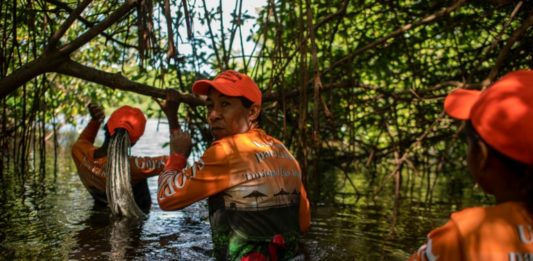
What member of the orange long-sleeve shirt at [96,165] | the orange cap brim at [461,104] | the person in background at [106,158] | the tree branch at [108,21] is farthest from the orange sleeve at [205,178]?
the orange long-sleeve shirt at [96,165]

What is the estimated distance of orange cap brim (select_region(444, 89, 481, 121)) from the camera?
1.61 meters

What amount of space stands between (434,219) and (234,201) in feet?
12.7

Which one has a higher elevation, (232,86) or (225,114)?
(232,86)

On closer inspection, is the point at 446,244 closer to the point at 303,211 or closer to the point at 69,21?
the point at 303,211

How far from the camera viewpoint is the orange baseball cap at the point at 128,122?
4.95 m

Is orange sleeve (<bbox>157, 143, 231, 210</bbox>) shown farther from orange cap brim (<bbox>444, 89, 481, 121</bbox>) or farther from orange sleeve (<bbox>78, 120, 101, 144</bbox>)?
orange sleeve (<bbox>78, 120, 101, 144</bbox>)

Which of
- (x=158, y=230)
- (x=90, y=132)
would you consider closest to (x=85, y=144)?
(x=90, y=132)

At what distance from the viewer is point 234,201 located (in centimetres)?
294

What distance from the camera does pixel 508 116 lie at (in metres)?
1.46

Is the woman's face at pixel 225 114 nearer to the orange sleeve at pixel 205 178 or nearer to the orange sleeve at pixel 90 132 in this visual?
the orange sleeve at pixel 205 178

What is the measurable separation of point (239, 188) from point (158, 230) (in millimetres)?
2449

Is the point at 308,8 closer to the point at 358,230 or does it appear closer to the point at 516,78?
the point at 516,78

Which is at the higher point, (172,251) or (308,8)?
(308,8)

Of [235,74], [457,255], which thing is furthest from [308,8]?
[457,255]
